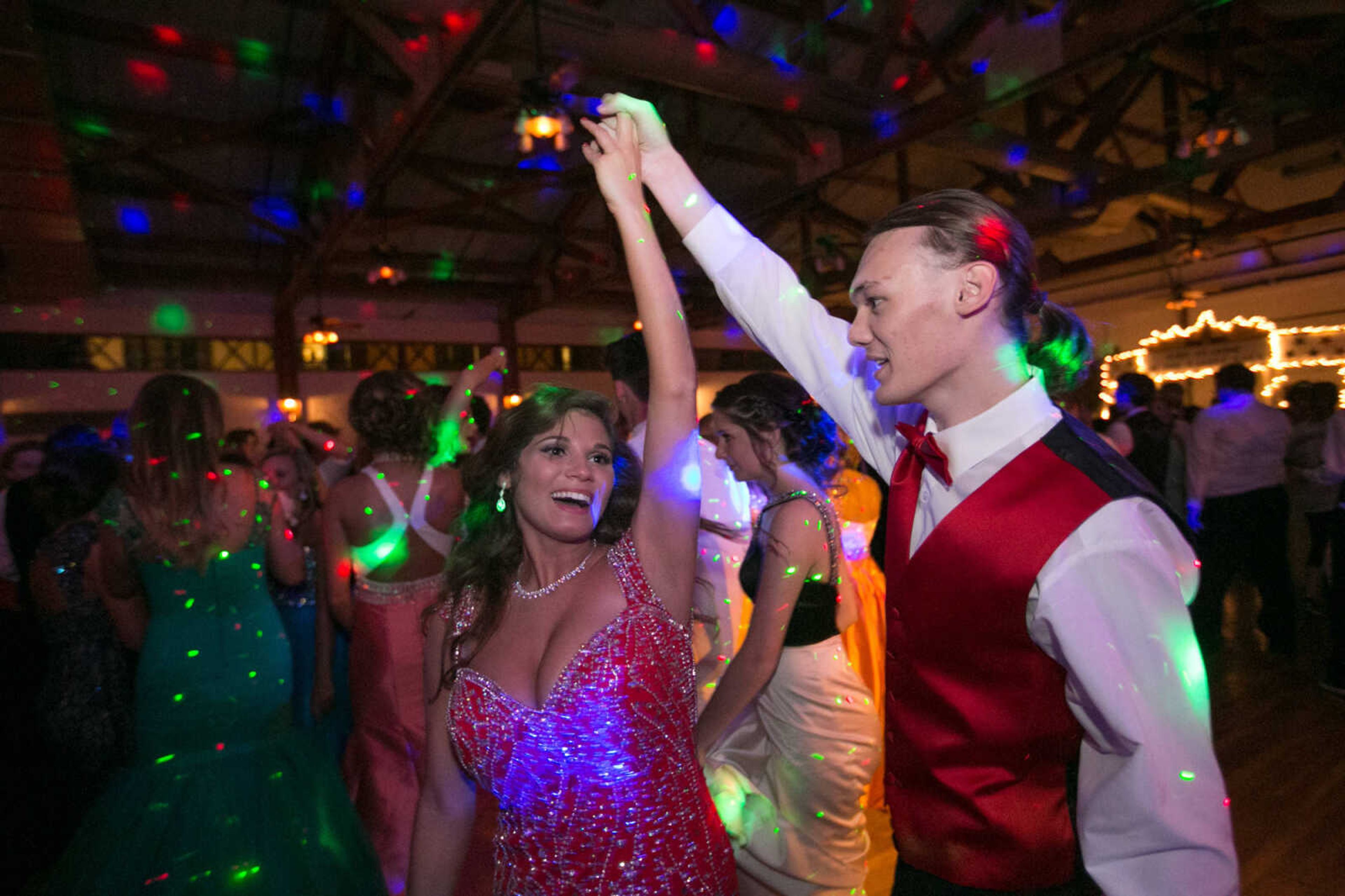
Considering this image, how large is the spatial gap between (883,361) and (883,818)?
1873 mm

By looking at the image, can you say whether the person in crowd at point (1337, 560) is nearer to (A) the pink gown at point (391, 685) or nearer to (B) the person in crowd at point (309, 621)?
(A) the pink gown at point (391, 685)

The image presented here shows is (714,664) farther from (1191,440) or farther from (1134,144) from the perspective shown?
(1134,144)

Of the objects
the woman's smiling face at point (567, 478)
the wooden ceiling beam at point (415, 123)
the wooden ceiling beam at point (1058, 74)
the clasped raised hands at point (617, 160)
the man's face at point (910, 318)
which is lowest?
the woman's smiling face at point (567, 478)

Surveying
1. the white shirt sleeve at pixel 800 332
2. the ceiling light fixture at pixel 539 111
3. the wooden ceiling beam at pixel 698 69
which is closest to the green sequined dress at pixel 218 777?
the white shirt sleeve at pixel 800 332

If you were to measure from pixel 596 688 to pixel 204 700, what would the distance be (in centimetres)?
136

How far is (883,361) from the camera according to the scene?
958 mm

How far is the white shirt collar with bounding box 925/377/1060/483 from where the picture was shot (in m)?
0.90

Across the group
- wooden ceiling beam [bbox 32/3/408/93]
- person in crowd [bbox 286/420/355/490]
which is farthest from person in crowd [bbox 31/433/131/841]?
wooden ceiling beam [bbox 32/3/408/93]

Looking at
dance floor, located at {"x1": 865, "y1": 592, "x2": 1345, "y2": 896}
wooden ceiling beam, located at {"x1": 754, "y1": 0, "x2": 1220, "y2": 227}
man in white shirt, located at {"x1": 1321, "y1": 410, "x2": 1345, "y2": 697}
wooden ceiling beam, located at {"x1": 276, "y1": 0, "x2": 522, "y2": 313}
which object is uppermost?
wooden ceiling beam, located at {"x1": 276, "y1": 0, "x2": 522, "y2": 313}

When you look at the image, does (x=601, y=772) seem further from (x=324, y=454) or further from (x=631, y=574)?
(x=324, y=454)

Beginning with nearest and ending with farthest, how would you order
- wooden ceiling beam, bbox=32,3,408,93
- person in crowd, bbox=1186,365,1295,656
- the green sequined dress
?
the green sequined dress → person in crowd, bbox=1186,365,1295,656 → wooden ceiling beam, bbox=32,3,408,93

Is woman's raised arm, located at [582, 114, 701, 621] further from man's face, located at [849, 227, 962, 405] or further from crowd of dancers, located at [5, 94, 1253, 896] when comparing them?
man's face, located at [849, 227, 962, 405]

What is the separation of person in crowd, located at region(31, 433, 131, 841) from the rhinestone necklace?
5.19 ft

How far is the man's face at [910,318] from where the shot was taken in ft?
2.96
